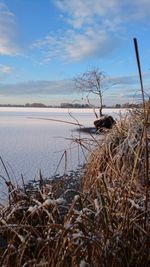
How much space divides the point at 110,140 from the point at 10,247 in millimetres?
1757

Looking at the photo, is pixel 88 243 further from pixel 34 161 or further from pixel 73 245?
pixel 34 161

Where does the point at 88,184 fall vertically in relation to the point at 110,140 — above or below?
below

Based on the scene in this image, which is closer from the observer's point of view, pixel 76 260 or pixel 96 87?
pixel 76 260

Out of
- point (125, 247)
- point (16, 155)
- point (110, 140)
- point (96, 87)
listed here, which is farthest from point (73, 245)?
point (96, 87)

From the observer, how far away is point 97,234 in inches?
55.8

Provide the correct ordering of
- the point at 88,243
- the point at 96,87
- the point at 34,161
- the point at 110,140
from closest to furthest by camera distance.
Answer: the point at 88,243, the point at 110,140, the point at 34,161, the point at 96,87

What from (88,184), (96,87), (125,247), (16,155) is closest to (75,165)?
(16,155)

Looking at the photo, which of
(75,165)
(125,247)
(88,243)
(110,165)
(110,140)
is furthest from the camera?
(75,165)

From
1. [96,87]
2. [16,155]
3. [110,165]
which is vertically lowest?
[16,155]

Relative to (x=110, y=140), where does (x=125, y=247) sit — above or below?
below

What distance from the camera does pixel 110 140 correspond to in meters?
3.03

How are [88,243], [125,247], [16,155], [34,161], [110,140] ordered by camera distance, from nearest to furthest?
[88,243], [125,247], [110,140], [34,161], [16,155]

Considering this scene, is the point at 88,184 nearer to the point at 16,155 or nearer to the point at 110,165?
the point at 110,165

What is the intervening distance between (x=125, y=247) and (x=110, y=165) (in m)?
1.05
